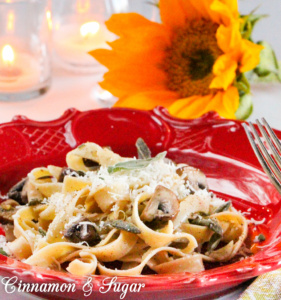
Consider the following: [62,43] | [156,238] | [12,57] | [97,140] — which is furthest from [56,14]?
[156,238]

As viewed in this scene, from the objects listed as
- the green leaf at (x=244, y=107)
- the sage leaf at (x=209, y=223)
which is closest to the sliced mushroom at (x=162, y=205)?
the sage leaf at (x=209, y=223)

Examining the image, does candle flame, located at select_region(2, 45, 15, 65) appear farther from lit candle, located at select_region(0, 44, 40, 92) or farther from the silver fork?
the silver fork

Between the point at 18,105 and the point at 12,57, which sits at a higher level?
the point at 12,57

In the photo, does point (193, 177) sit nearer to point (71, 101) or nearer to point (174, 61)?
point (174, 61)

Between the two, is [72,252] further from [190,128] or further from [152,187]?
[190,128]

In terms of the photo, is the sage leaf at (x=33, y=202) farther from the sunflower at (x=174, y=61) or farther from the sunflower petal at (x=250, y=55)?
the sunflower petal at (x=250, y=55)

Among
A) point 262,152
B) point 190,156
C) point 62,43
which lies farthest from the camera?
point 62,43

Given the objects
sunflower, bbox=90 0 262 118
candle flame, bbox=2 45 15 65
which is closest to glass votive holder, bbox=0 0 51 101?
candle flame, bbox=2 45 15 65
